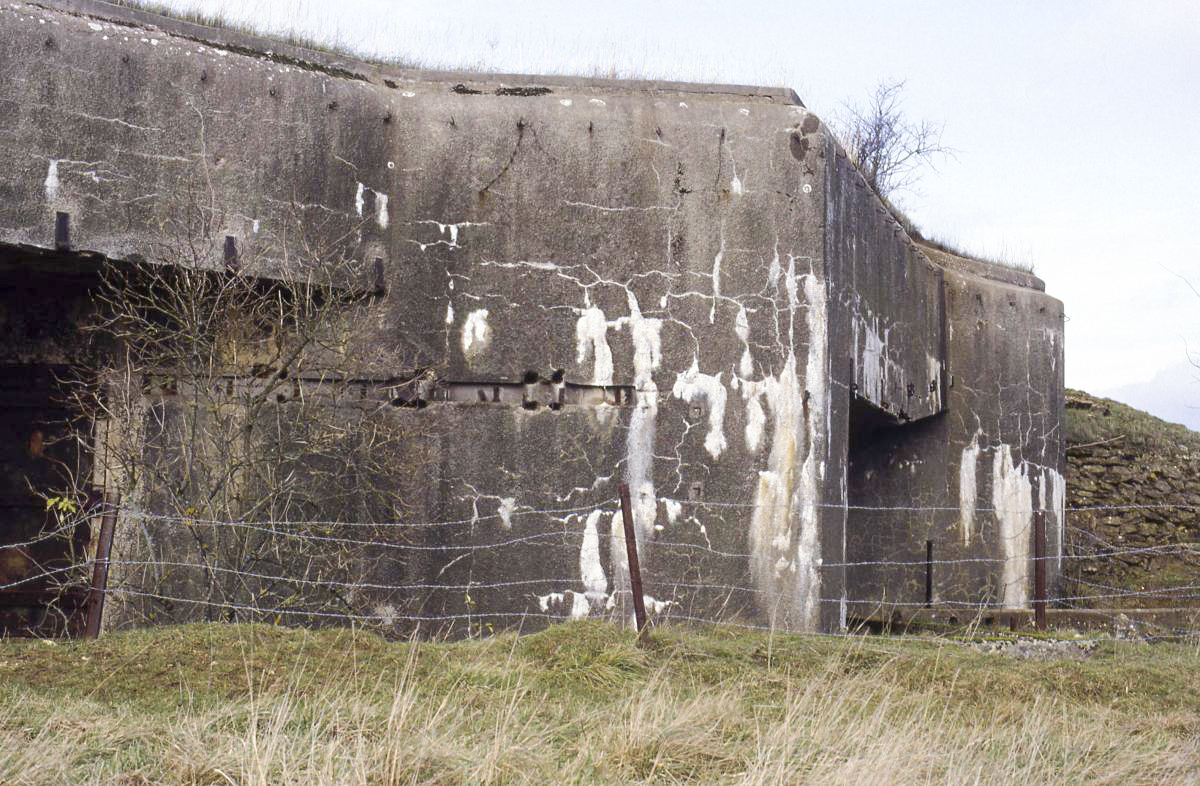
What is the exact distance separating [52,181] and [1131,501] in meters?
10.1

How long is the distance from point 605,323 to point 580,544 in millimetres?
1210

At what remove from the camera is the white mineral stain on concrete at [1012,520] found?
35.3 ft

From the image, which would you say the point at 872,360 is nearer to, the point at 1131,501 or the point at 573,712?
the point at 573,712

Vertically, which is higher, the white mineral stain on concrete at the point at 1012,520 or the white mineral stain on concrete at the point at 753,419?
the white mineral stain on concrete at the point at 753,419

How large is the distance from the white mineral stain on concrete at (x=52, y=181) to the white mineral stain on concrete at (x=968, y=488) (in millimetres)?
6904

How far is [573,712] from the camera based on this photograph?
4.99m

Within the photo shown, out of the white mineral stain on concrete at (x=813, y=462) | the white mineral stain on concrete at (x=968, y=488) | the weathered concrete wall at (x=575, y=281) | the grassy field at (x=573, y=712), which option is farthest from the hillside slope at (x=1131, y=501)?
the grassy field at (x=573, y=712)

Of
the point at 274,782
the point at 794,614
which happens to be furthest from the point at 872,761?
the point at 794,614

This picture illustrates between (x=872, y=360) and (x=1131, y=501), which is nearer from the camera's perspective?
(x=872, y=360)

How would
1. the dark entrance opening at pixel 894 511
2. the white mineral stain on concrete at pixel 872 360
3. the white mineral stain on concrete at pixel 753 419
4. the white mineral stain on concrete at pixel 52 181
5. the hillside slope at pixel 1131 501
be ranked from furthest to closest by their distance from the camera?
the hillside slope at pixel 1131 501 < the dark entrance opening at pixel 894 511 < the white mineral stain on concrete at pixel 872 360 < the white mineral stain on concrete at pixel 753 419 < the white mineral stain on concrete at pixel 52 181

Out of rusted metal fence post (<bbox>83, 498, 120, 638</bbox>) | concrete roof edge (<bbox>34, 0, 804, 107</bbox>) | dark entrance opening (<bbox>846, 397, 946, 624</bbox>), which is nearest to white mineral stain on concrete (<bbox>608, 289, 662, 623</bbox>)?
concrete roof edge (<bbox>34, 0, 804, 107</bbox>)

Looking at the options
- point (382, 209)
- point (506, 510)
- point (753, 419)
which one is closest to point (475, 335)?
point (382, 209)

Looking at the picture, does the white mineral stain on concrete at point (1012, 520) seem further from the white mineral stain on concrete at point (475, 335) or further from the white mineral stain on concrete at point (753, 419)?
the white mineral stain on concrete at point (475, 335)

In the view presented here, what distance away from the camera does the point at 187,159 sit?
7.07 m
